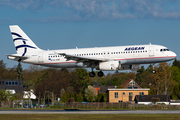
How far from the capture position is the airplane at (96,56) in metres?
53.3

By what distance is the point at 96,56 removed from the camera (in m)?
56.2

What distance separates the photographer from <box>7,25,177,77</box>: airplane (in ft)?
175

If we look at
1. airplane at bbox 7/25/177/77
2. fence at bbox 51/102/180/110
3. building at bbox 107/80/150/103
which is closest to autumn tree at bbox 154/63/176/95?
building at bbox 107/80/150/103

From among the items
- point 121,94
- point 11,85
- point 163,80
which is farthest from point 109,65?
point 11,85

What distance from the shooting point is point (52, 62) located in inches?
2327

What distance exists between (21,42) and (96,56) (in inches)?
687

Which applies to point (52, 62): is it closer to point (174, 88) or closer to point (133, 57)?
point (133, 57)

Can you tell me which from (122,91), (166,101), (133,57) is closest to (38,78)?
(122,91)

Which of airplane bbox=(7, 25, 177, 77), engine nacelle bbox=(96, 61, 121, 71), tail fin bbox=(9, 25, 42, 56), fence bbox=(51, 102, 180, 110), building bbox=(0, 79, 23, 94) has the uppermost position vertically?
tail fin bbox=(9, 25, 42, 56)

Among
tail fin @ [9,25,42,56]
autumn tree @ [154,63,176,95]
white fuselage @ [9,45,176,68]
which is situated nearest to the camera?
white fuselage @ [9,45,176,68]

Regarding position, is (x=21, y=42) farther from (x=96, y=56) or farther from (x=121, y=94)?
(x=121, y=94)

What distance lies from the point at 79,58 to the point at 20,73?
370 feet

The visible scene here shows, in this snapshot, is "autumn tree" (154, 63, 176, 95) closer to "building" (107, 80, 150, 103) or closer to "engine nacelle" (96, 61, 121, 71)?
"building" (107, 80, 150, 103)

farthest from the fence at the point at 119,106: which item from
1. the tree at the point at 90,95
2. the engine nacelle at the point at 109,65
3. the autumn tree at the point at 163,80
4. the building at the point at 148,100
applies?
the autumn tree at the point at 163,80
